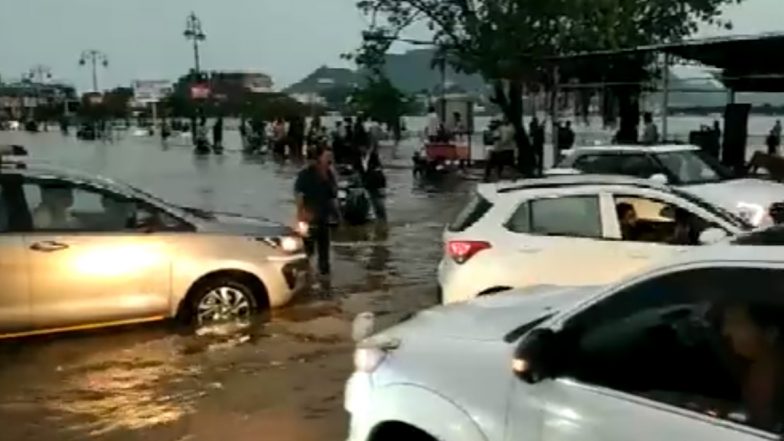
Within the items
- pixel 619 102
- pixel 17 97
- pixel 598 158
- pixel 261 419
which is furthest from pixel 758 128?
pixel 17 97

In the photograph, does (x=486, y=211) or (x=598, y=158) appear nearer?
(x=486, y=211)

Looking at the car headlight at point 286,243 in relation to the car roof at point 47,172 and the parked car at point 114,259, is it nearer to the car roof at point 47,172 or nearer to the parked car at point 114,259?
the parked car at point 114,259

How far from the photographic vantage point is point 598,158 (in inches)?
695

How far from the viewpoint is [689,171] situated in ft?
53.8

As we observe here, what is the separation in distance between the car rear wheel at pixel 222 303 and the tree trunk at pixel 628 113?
19.4 metres

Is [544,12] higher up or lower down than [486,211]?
higher up

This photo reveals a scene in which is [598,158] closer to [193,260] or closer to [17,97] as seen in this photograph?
[193,260]

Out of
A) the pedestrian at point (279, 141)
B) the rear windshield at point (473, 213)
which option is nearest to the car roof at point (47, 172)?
the rear windshield at point (473, 213)

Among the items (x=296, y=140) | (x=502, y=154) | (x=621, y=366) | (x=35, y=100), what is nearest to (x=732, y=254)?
(x=621, y=366)

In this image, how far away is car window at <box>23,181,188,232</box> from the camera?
10.8 meters

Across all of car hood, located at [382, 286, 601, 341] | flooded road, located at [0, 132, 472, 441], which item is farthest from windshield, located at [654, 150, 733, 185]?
car hood, located at [382, 286, 601, 341]

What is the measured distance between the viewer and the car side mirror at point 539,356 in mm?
4195

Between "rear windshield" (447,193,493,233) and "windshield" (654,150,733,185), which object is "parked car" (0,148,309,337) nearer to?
"rear windshield" (447,193,493,233)

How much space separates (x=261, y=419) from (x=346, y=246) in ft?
31.9
